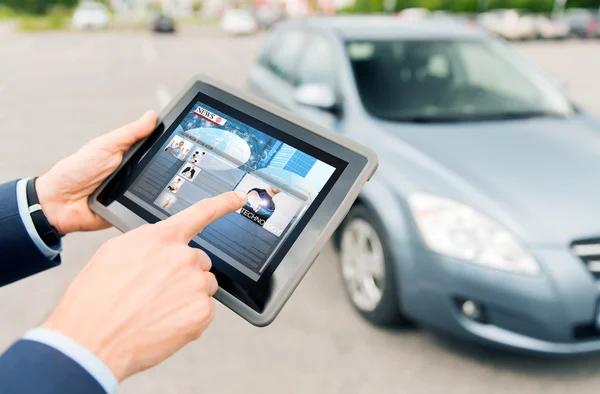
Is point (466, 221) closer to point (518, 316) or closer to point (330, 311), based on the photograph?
point (518, 316)

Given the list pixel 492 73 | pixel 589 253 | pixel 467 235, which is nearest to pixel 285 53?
pixel 492 73

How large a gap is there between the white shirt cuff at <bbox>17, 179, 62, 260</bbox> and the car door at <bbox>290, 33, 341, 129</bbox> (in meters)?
1.97

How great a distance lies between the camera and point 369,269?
285 centimetres

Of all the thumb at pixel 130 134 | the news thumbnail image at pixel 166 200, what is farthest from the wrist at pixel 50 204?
the news thumbnail image at pixel 166 200

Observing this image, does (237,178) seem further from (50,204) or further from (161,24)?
(161,24)

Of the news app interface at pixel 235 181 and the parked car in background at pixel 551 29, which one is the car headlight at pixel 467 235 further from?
the parked car in background at pixel 551 29

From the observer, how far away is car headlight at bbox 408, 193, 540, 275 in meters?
2.22

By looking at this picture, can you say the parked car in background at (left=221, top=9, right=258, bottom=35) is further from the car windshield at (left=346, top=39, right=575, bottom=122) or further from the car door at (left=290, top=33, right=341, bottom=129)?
the car windshield at (left=346, top=39, right=575, bottom=122)

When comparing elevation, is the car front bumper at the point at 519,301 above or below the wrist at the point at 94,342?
above

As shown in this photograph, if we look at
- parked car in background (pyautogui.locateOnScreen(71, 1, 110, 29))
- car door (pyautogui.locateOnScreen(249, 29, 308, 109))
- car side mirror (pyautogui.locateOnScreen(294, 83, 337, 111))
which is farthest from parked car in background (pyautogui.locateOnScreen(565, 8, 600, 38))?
car side mirror (pyautogui.locateOnScreen(294, 83, 337, 111))

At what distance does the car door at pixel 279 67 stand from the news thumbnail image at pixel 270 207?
8.17 ft

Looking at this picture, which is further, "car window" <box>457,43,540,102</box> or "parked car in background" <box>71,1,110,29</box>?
"parked car in background" <box>71,1,110,29</box>

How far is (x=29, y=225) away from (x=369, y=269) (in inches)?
70.9

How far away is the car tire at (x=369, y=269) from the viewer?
2643 millimetres
